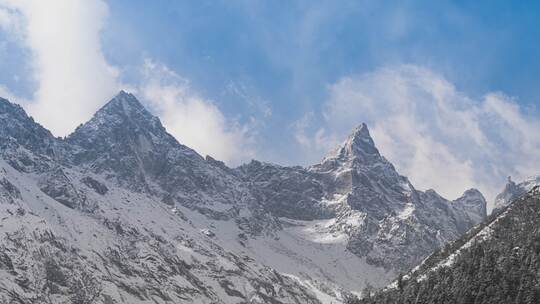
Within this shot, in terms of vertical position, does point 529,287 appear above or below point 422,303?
above

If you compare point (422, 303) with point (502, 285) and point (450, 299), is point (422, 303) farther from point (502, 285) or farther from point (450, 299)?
point (502, 285)

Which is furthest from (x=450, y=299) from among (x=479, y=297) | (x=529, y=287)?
(x=529, y=287)

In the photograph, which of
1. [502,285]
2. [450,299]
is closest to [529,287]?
[502,285]

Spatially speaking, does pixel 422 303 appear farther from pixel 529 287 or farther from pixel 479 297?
pixel 529 287

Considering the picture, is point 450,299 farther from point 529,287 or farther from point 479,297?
point 529,287

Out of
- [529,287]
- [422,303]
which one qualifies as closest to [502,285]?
[529,287]

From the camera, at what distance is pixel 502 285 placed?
634 feet

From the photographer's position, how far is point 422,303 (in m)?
200

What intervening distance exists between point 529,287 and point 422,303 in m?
29.0

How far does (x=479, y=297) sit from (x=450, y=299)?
7.71m

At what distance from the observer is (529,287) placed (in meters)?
190

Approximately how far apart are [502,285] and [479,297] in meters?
7.17

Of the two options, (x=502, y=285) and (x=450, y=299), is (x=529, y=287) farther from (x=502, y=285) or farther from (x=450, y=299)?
(x=450, y=299)

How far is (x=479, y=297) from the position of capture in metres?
193
